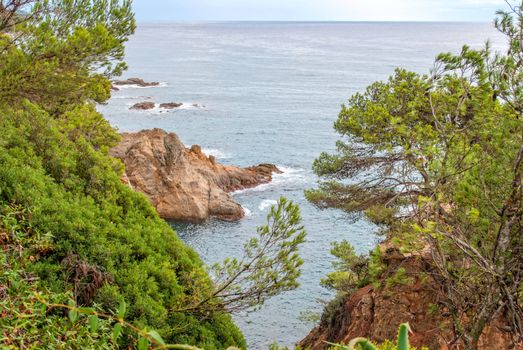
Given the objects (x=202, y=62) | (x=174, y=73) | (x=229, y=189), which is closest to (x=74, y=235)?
(x=229, y=189)

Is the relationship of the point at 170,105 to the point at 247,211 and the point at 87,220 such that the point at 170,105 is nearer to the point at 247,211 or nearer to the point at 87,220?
the point at 247,211

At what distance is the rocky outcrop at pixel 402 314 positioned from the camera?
13109 millimetres

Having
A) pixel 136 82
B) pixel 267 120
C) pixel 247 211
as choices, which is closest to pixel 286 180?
pixel 247 211

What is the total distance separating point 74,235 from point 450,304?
820 centimetres

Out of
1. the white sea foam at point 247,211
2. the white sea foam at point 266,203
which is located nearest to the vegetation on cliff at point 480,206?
the white sea foam at point 247,211

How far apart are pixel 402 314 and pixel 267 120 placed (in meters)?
58.3

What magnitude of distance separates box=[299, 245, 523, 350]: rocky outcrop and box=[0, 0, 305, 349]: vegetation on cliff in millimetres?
3192

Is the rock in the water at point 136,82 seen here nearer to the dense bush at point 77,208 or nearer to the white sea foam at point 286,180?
the white sea foam at point 286,180

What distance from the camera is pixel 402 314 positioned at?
48.0ft

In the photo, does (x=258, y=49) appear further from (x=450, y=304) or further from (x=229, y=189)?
(x=450, y=304)

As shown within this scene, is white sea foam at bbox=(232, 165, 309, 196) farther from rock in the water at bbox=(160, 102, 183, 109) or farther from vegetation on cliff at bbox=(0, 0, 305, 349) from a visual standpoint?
vegetation on cliff at bbox=(0, 0, 305, 349)

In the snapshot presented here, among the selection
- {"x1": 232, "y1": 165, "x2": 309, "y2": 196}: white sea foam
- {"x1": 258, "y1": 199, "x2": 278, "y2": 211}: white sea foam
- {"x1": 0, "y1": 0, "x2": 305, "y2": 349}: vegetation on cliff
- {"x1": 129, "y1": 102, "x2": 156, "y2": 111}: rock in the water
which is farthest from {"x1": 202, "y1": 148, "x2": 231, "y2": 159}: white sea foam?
{"x1": 0, "y1": 0, "x2": 305, "y2": 349}: vegetation on cliff

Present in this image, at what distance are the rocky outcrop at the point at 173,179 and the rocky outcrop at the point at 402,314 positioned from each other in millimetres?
26539

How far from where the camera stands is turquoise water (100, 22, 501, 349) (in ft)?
104
